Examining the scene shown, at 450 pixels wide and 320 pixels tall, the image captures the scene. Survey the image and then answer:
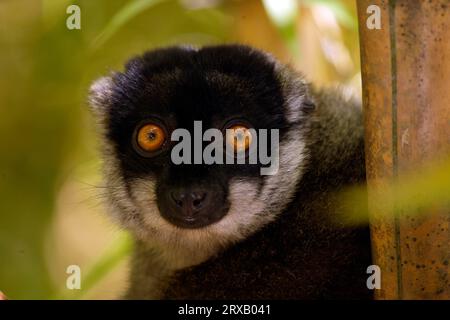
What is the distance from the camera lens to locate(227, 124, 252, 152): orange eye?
273 cm

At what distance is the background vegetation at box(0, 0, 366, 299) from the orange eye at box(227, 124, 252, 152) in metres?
1.14

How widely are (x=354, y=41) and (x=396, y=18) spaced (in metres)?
2.34

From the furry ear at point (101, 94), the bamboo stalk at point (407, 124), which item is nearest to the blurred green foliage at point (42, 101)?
the furry ear at point (101, 94)

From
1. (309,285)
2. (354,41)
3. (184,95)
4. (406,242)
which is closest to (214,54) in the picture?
(184,95)

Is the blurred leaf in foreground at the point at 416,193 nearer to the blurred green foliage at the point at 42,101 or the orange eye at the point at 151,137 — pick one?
the orange eye at the point at 151,137

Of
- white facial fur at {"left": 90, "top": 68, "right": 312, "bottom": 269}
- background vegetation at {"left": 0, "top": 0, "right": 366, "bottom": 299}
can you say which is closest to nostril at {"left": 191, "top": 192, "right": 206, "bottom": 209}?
white facial fur at {"left": 90, "top": 68, "right": 312, "bottom": 269}

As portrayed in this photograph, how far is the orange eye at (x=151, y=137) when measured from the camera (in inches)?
110

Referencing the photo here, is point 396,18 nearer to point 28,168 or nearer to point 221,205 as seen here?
point 221,205

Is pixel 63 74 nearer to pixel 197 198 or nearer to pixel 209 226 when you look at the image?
pixel 209 226

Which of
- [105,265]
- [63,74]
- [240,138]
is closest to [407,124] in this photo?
[240,138]

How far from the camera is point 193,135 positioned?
2.73m

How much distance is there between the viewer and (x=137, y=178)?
116 inches

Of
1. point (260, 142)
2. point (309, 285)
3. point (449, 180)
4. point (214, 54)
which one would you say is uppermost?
point (214, 54)

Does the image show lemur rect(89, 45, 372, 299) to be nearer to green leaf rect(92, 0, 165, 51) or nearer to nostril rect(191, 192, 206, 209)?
nostril rect(191, 192, 206, 209)
